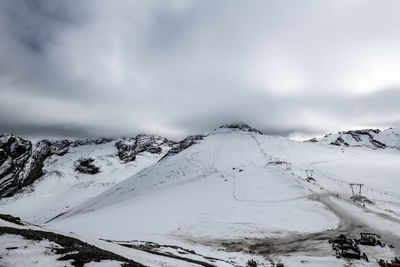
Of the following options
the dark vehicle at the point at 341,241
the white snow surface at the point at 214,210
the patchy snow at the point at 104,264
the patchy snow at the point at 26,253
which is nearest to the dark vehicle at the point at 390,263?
the dark vehicle at the point at 341,241

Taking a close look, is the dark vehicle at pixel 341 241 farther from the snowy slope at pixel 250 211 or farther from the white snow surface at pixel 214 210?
the white snow surface at pixel 214 210

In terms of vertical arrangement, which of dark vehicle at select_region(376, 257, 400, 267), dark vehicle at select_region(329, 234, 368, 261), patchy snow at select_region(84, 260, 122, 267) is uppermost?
patchy snow at select_region(84, 260, 122, 267)

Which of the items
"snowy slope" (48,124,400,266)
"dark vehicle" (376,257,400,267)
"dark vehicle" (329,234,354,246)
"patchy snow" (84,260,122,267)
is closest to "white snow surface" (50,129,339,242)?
"snowy slope" (48,124,400,266)

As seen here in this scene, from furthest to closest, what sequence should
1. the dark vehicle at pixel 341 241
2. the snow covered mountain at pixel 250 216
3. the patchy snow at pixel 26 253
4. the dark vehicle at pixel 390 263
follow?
the dark vehicle at pixel 341 241, the snow covered mountain at pixel 250 216, the dark vehicle at pixel 390 263, the patchy snow at pixel 26 253

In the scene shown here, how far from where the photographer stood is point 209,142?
180 meters

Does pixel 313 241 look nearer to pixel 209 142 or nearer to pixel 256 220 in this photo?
pixel 256 220

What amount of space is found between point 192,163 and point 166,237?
80.1 metres

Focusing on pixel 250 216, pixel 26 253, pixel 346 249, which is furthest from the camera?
pixel 250 216

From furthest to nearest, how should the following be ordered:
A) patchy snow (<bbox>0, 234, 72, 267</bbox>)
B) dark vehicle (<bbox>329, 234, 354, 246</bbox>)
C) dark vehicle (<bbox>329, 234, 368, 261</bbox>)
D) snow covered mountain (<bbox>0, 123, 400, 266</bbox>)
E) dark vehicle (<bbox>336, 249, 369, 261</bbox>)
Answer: dark vehicle (<bbox>329, 234, 354, 246</bbox>)
snow covered mountain (<bbox>0, 123, 400, 266</bbox>)
dark vehicle (<bbox>329, 234, 368, 261</bbox>)
dark vehicle (<bbox>336, 249, 369, 261</bbox>)
patchy snow (<bbox>0, 234, 72, 267</bbox>)

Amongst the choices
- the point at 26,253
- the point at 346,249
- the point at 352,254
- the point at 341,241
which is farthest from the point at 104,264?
the point at 341,241

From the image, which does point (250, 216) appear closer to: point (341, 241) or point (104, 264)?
point (341, 241)

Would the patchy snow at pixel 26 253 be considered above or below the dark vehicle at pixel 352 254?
above

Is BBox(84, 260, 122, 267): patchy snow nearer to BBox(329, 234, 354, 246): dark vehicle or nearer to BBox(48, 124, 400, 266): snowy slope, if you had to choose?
BBox(48, 124, 400, 266): snowy slope

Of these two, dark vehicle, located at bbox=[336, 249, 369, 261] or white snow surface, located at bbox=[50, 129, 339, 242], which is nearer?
dark vehicle, located at bbox=[336, 249, 369, 261]
